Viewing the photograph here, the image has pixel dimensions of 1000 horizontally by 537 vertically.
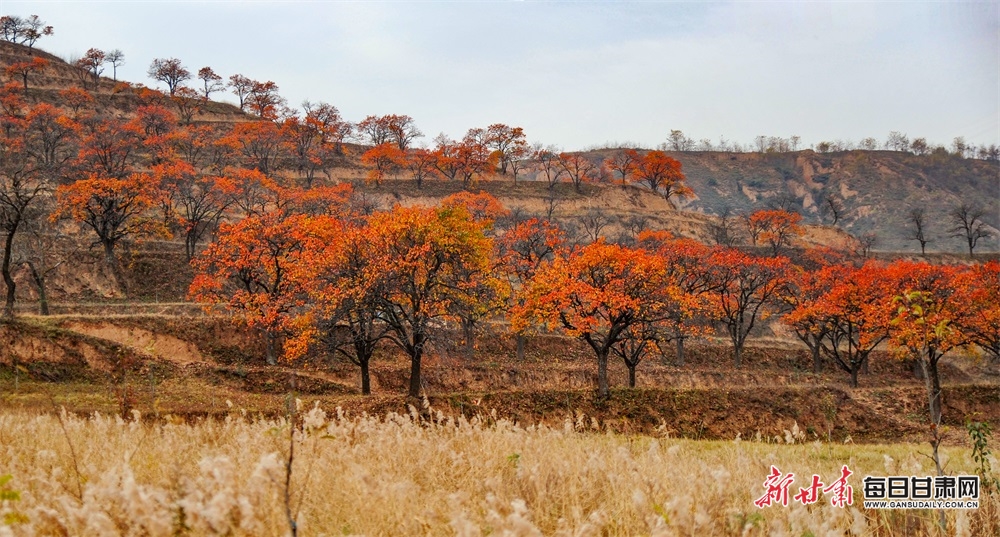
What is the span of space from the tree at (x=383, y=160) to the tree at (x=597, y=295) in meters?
59.6

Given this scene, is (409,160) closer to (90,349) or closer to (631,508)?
(90,349)

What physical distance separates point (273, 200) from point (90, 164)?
53.5ft

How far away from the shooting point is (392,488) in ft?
15.2

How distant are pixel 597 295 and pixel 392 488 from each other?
25645 mm

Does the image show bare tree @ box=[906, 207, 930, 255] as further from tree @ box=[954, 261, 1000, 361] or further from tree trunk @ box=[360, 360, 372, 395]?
tree trunk @ box=[360, 360, 372, 395]

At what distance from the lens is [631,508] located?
201 inches

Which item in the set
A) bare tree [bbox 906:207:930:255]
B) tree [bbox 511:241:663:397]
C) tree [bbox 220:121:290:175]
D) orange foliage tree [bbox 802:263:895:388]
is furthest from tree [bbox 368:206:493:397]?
bare tree [bbox 906:207:930:255]

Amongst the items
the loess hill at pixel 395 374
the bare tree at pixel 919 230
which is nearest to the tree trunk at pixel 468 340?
the loess hill at pixel 395 374

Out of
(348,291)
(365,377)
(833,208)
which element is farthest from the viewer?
(833,208)

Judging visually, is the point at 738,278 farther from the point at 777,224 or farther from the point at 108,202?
the point at 108,202

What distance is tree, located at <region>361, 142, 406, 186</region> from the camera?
8744cm

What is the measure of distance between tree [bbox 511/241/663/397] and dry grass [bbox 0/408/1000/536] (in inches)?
838

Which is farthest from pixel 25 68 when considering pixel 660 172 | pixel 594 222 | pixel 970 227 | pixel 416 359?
pixel 970 227

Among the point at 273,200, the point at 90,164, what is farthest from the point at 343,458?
the point at 90,164
